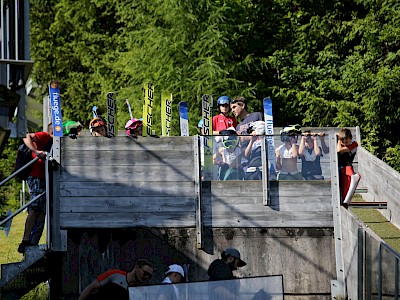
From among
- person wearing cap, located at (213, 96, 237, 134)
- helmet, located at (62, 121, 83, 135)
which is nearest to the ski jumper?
person wearing cap, located at (213, 96, 237, 134)

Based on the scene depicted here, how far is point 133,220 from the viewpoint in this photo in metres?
14.1

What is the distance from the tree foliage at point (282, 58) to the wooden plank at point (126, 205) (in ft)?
24.4

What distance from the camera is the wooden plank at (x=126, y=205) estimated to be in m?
14.1

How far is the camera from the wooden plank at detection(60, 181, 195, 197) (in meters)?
14.1

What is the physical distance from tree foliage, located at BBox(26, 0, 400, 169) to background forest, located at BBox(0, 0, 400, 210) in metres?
0.03

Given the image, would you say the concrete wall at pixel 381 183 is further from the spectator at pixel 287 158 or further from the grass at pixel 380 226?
the spectator at pixel 287 158

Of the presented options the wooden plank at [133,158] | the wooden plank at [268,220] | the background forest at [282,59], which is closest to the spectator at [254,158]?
the wooden plank at [268,220]

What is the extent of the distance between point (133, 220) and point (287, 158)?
2.45 metres

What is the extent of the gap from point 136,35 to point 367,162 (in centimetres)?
944

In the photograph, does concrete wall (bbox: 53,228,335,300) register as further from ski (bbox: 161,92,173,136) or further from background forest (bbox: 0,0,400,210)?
background forest (bbox: 0,0,400,210)

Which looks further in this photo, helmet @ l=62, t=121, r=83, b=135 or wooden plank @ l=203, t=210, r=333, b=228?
helmet @ l=62, t=121, r=83, b=135

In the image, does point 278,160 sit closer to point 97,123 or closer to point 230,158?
point 230,158

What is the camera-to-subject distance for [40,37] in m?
34.6

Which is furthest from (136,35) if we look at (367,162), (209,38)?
(367,162)
